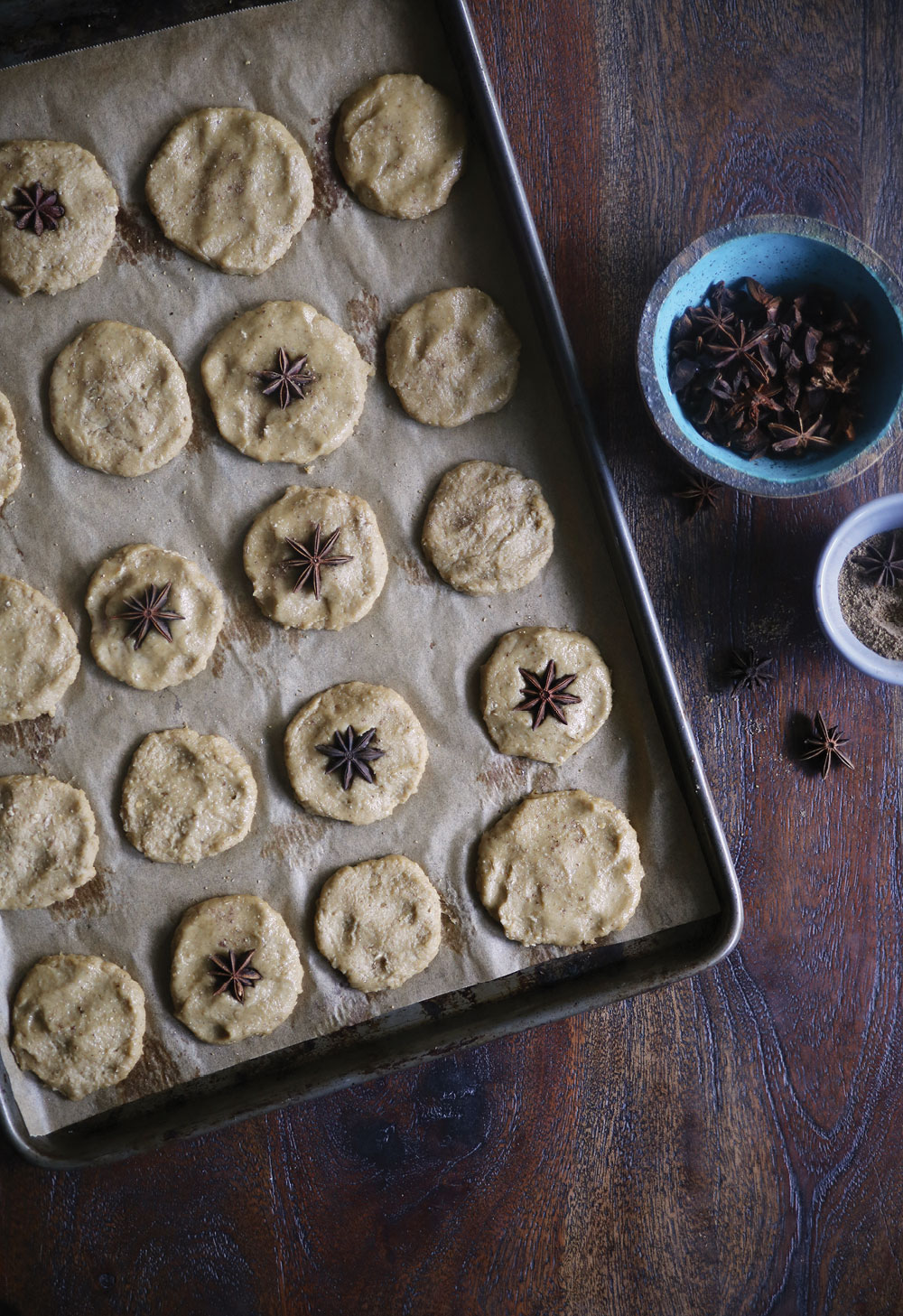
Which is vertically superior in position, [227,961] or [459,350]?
[459,350]

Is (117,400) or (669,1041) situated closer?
(117,400)

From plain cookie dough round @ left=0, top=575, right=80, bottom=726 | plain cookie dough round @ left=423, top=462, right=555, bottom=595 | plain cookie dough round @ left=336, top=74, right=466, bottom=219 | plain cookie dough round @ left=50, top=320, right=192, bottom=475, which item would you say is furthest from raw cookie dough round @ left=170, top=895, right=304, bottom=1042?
plain cookie dough round @ left=336, top=74, right=466, bottom=219

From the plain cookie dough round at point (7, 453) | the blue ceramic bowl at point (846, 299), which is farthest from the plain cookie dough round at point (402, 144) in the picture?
the plain cookie dough round at point (7, 453)

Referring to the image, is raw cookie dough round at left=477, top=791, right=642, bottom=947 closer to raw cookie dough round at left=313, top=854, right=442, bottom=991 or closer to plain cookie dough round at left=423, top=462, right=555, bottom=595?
raw cookie dough round at left=313, top=854, right=442, bottom=991

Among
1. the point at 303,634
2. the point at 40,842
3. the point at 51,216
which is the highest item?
the point at 51,216

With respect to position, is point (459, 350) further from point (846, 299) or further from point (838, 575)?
point (838, 575)

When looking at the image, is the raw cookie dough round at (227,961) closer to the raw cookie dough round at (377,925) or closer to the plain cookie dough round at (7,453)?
the raw cookie dough round at (377,925)

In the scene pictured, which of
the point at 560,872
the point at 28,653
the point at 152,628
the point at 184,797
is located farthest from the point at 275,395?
the point at 560,872

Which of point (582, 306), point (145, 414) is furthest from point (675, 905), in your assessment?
point (145, 414)
